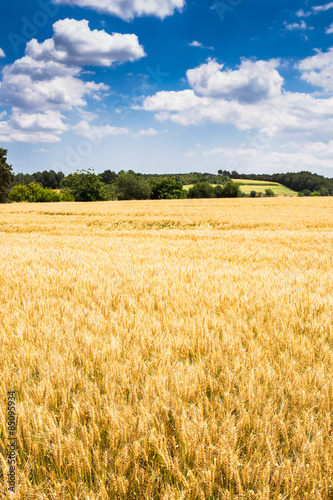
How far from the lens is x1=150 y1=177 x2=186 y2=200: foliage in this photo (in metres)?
97.2

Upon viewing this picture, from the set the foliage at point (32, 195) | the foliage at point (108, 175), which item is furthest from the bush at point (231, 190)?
the foliage at point (108, 175)

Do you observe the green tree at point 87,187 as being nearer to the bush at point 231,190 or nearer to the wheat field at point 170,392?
the bush at point 231,190

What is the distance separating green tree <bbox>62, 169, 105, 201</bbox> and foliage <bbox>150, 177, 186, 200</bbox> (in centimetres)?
2180

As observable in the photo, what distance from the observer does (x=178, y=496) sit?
1.22m

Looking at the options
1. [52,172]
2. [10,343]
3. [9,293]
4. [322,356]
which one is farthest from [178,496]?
[52,172]

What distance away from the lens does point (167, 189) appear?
99.5 metres

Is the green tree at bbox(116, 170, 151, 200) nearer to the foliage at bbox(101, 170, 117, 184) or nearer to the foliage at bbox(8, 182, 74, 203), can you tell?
the foliage at bbox(8, 182, 74, 203)

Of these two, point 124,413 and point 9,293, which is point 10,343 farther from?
point 9,293

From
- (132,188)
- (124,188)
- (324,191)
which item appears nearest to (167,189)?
(132,188)

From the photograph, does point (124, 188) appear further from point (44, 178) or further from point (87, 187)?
point (44, 178)

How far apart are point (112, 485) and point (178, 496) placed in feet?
0.94

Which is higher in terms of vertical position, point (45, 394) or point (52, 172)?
point (52, 172)

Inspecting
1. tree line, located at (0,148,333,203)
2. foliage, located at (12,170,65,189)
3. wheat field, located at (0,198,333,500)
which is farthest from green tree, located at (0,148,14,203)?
foliage, located at (12,170,65,189)

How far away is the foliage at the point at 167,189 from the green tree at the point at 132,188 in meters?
3.04
